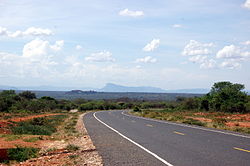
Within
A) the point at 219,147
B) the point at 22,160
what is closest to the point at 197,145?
the point at 219,147

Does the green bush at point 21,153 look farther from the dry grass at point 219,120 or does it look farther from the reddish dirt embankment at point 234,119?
the reddish dirt embankment at point 234,119

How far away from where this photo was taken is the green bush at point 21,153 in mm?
12789

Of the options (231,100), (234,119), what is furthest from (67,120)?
(231,100)

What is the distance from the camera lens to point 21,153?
516 inches

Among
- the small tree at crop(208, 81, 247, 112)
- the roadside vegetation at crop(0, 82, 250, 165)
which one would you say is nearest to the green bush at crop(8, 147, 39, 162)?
the roadside vegetation at crop(0, 82, 250, 165)

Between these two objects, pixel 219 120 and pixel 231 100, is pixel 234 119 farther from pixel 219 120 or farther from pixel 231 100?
pixel 231 100

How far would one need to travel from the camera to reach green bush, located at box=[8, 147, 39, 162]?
42.0 feet

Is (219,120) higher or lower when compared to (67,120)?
higher

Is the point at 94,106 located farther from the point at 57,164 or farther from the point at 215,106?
the point at 57,164

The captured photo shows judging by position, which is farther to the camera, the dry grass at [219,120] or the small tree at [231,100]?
the small tree at [231,100]

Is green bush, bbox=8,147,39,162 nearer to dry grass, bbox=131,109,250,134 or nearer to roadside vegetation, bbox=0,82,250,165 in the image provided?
roadside vegetation, bbox=0,82,250,165

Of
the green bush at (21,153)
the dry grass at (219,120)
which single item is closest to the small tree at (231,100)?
the dry grass at (219,120)

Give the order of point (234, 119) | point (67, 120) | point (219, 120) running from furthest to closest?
point (67, 120)
point (234, 119)
point (219, 120)

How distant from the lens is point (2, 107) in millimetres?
66000
